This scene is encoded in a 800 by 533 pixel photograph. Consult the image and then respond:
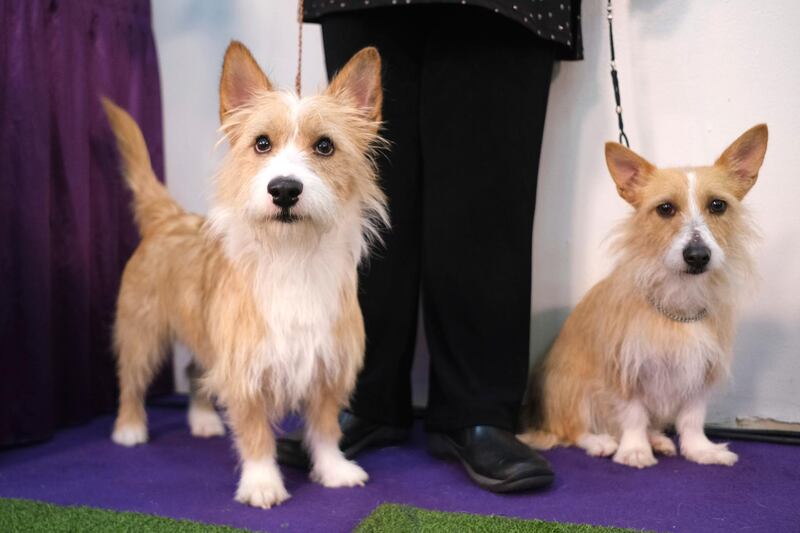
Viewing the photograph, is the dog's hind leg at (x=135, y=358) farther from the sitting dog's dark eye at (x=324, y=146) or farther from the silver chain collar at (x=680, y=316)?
the silver chain collar at (x=680, y=316)

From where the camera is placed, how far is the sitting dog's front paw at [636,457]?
73.9 inches

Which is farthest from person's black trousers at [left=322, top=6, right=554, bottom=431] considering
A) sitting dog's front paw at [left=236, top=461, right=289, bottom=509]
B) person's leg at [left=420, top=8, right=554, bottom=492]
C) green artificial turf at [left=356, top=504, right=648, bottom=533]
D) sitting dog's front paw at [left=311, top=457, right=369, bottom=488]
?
sitting dog's front paw at [left=236, top=461, right=289, bottom=509]

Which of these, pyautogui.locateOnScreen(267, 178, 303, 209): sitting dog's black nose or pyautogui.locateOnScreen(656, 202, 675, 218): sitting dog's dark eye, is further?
pyautogui.locateOnScreen(656, 202, 675, 218): sitting dog's dark eye

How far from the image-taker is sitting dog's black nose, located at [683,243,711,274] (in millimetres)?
1725

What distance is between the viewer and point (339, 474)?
1.75 m

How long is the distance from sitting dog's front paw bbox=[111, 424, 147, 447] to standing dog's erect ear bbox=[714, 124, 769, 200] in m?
1.84

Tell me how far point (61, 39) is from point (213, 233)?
A: 102cm

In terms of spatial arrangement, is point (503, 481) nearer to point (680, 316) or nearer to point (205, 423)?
point (680, 316)

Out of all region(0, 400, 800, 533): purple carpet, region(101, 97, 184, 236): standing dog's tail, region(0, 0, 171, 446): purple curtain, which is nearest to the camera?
region(0, 400, 800, 533): purple carpet

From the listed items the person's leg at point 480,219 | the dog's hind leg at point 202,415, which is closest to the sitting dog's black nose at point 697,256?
the person's leg at point 480,219

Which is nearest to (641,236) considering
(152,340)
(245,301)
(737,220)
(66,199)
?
(737,220)

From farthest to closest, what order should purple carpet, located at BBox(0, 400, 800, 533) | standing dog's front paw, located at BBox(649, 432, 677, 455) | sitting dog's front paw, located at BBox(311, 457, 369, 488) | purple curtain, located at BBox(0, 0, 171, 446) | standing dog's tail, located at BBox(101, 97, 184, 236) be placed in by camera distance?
standing dog's tail, located at BBox(101, 97, 184, 236) → purple curtain, located at BBox(0, 0, 171, 446) → standing dog's front paw, located at BBox(649, 432, 677, 455) → sitting dog's front paw, located at BBox(311, 457, 369, 488) → purple carpet, located at BBox(0, 400, 800, 533)

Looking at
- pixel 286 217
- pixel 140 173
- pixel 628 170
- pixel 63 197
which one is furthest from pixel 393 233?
pixel 63 197

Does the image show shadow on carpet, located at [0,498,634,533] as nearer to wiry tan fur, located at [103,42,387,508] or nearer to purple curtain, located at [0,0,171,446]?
wiry tan fur, located at [103,42,387,508]
